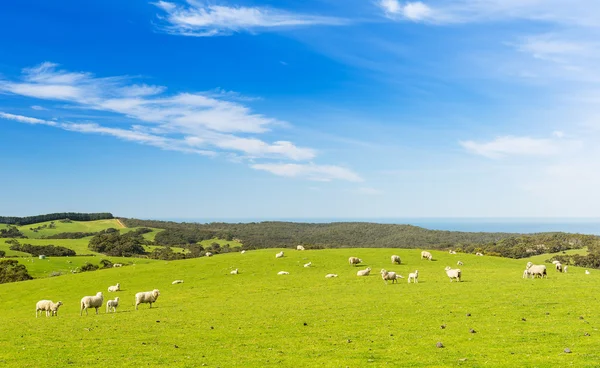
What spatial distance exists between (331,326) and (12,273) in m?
75.5

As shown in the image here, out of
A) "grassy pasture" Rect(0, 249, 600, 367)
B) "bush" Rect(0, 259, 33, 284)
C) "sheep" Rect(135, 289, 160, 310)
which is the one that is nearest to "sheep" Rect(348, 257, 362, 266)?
"grassy pasture" Rect(0, 249, 600, 367)

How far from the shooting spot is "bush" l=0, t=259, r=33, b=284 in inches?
2923

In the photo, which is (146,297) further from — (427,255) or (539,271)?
(427,255)

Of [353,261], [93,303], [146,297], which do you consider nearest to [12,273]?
[93,303]

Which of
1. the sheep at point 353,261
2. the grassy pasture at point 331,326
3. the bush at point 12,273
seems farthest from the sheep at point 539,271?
the bush at point 12,273

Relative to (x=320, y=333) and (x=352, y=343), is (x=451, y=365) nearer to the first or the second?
(x=352, y=343)

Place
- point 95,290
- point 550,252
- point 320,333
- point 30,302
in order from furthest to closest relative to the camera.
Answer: point 550,252 → point 95,290 → point 30,302 → point 320,333

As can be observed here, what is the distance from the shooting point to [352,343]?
1942 cm

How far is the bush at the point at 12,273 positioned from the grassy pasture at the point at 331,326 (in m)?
31.2

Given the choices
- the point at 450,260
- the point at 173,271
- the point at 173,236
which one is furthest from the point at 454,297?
the point at 173,236

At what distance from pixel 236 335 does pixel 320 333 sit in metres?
4.54

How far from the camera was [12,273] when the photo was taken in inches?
2970

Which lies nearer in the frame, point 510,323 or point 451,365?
point 451,365

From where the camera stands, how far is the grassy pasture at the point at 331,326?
17.0 metres
